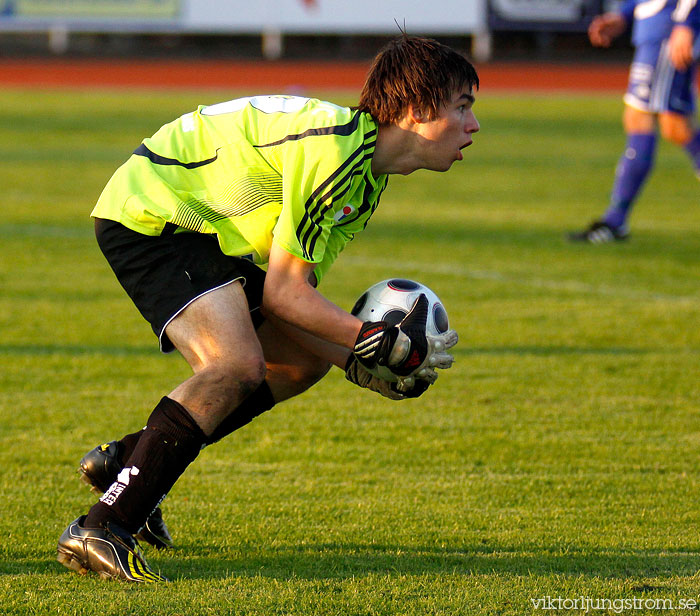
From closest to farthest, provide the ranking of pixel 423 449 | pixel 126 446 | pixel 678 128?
1. pixel 126 446
2. pixel 423 449
3. pixel 678 128

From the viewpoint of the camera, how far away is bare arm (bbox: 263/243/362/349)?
346 centimetres

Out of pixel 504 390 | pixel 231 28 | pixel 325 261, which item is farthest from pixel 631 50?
pixel 325 261

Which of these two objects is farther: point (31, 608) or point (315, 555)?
point (315, 555)

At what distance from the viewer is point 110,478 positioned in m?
3.93

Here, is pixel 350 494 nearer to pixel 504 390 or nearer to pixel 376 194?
pixel 376 194

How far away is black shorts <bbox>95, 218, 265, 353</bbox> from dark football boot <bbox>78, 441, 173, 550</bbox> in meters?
0.49

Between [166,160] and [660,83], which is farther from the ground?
[166,160]

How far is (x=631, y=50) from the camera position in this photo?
32.5 m

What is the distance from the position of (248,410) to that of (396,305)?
2.17 ft

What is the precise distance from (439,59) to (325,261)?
0.79 metres

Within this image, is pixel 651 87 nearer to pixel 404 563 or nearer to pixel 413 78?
pixel 413 78

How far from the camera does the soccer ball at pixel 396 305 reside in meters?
3.85

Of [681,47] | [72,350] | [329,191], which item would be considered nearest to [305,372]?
[329,191]

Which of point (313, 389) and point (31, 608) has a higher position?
point (31, 608)
